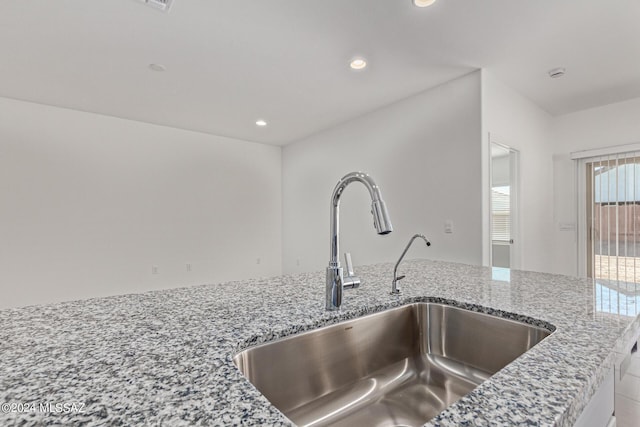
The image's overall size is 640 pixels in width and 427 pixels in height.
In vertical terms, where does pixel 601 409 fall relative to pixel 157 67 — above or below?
below

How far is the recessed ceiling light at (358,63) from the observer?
2570 mm

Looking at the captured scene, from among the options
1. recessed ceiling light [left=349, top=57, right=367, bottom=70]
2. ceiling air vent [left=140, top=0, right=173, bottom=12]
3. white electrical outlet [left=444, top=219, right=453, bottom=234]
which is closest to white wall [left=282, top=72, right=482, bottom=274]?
white electrical outlet [left=444, top=219, right=453, bottom=234]

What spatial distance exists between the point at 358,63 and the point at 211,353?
8.62 feet

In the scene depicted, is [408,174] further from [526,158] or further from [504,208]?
[504,208]

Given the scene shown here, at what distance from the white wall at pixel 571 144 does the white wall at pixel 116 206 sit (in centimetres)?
428

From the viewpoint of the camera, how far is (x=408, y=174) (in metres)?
3.38

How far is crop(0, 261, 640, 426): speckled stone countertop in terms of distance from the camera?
17.2 inches

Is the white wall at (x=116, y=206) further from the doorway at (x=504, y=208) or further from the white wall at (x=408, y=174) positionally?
the doorway at (x=504, y=208)

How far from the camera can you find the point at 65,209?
3.66 metres

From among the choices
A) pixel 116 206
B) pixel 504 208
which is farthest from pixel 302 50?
pixel 504 208

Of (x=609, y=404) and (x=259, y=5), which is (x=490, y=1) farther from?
(x=609, y=404)

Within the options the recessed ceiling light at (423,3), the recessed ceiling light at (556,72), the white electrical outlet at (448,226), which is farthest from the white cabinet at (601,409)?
the recessed ceiling light at (556,72)

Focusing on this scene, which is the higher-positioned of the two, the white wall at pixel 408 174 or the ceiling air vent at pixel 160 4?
the ceiling air vent at pixel 160 4

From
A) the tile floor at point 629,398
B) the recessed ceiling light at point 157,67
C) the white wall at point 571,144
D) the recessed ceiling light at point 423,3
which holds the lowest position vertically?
the tile floor at point 629,398
